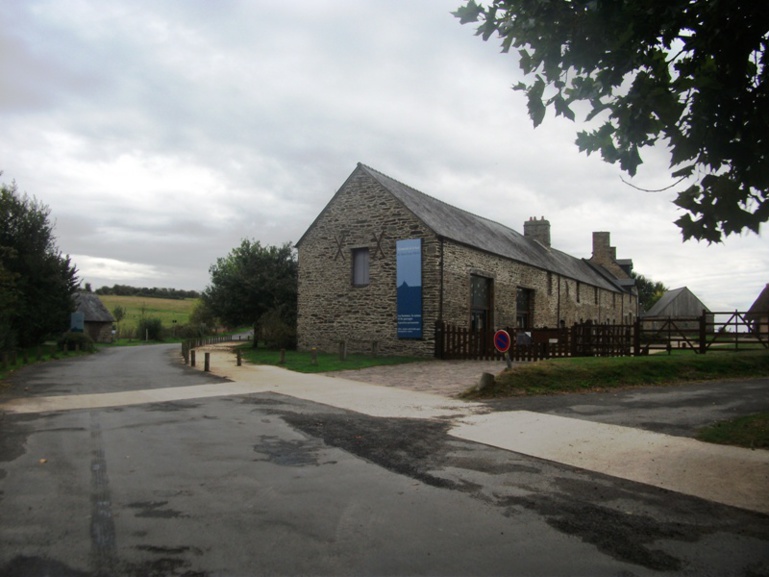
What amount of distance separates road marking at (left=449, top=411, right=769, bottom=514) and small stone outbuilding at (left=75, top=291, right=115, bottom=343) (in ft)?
165

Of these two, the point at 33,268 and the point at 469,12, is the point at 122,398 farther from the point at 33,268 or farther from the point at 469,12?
the point at 33,268

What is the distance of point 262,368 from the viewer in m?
18.7

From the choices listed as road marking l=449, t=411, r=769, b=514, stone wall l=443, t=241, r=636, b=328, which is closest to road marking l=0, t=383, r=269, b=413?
road marking l=449, t=411, r=769, b=514

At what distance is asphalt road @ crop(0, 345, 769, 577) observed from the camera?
373cm

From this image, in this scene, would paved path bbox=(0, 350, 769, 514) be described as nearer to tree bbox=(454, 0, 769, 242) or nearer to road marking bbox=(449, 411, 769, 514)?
road marking bbox=(449, 411, 769, 514)

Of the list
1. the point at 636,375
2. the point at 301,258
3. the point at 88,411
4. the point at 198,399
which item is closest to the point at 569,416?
the point at 636,375

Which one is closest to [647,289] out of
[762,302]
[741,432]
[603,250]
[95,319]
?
[603,250]

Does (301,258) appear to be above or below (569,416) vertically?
above

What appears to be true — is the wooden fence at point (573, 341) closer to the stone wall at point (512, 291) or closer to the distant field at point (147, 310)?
the stone wall at point (512, 291)

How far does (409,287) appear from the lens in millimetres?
22781

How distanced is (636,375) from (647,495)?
345 inches

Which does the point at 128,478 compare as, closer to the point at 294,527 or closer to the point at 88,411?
the point at 294,527

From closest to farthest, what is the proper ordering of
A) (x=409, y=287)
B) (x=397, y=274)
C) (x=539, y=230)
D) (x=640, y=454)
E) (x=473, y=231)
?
(x=640, y=454) → (x=409, y=287) → (x=397, y=274) → (x=473, y=231) → (x=539, y=230)

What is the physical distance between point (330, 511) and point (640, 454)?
163 inches
